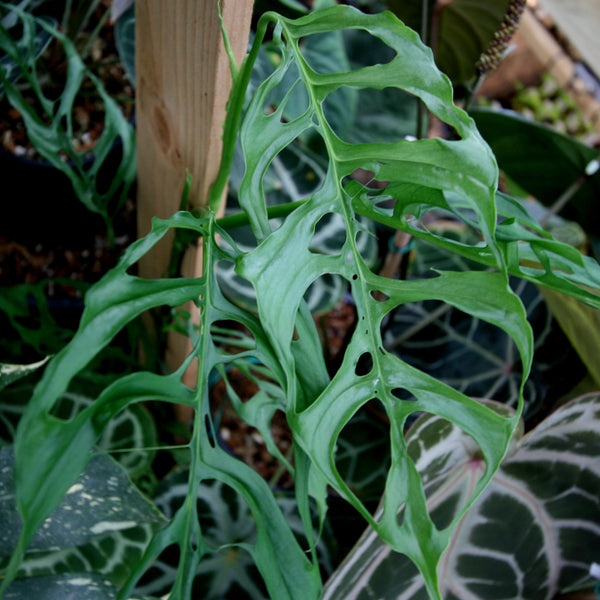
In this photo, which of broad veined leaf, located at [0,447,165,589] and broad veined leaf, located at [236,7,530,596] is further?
broad veined leaf, located at [0,447,165,589]

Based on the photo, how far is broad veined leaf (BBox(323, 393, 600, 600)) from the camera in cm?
52

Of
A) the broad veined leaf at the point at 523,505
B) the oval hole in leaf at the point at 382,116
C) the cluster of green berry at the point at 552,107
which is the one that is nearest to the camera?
the broad veined leaf at the point at 523,505

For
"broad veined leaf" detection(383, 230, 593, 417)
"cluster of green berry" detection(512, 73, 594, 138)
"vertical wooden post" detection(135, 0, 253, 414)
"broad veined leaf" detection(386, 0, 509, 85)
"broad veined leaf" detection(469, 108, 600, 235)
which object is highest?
"cluster of green berry" detection(512, 73, 594, 138)

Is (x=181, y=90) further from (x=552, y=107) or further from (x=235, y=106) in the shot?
(x=552, y=107)

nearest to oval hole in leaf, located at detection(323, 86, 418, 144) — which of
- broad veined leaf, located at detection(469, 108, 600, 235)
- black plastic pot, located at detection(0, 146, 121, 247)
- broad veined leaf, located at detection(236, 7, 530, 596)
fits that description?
broad veined leaf, located at detection(469, 108, 600, 235)

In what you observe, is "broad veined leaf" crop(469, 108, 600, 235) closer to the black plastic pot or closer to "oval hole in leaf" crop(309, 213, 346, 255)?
"oval hole in leaf" crop(309, 213, 346, 255)

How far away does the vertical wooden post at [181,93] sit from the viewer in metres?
0.42

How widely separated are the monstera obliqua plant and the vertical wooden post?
45 millimetres

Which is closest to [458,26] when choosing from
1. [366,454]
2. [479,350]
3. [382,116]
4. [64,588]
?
[382,116]

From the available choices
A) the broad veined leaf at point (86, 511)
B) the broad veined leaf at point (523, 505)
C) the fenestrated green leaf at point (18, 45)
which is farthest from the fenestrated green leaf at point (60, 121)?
the broad veined leaf at point (523, 505)

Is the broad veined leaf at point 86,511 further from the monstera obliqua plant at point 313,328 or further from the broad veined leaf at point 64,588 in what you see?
the monstera obliqua plant at point 313,328

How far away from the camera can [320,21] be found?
1.21ft

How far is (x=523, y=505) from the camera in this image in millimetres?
541

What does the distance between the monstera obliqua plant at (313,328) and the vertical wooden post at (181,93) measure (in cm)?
4
